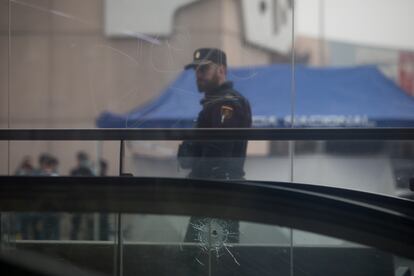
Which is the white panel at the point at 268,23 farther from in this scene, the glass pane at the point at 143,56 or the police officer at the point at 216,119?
the police officer at the point at 216,119

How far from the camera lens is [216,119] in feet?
12.3

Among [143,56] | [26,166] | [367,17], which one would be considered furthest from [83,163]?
[367,17]

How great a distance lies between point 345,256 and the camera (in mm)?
3004

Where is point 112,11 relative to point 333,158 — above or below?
above

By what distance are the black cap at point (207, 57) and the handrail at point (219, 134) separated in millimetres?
1103

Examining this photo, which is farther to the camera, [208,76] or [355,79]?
[355,79]

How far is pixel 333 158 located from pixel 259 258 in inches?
45.4

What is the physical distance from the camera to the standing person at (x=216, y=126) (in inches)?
128

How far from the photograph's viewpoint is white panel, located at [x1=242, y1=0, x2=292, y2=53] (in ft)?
17.2

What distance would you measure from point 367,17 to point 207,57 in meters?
2.53

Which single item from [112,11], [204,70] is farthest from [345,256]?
[112,11]

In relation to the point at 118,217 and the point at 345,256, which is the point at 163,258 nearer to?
the point at 118,217

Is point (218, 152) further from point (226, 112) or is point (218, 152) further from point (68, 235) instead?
point (68, 235)

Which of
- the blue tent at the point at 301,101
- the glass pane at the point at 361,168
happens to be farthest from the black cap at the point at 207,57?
the glass pane at the point at 361,168
